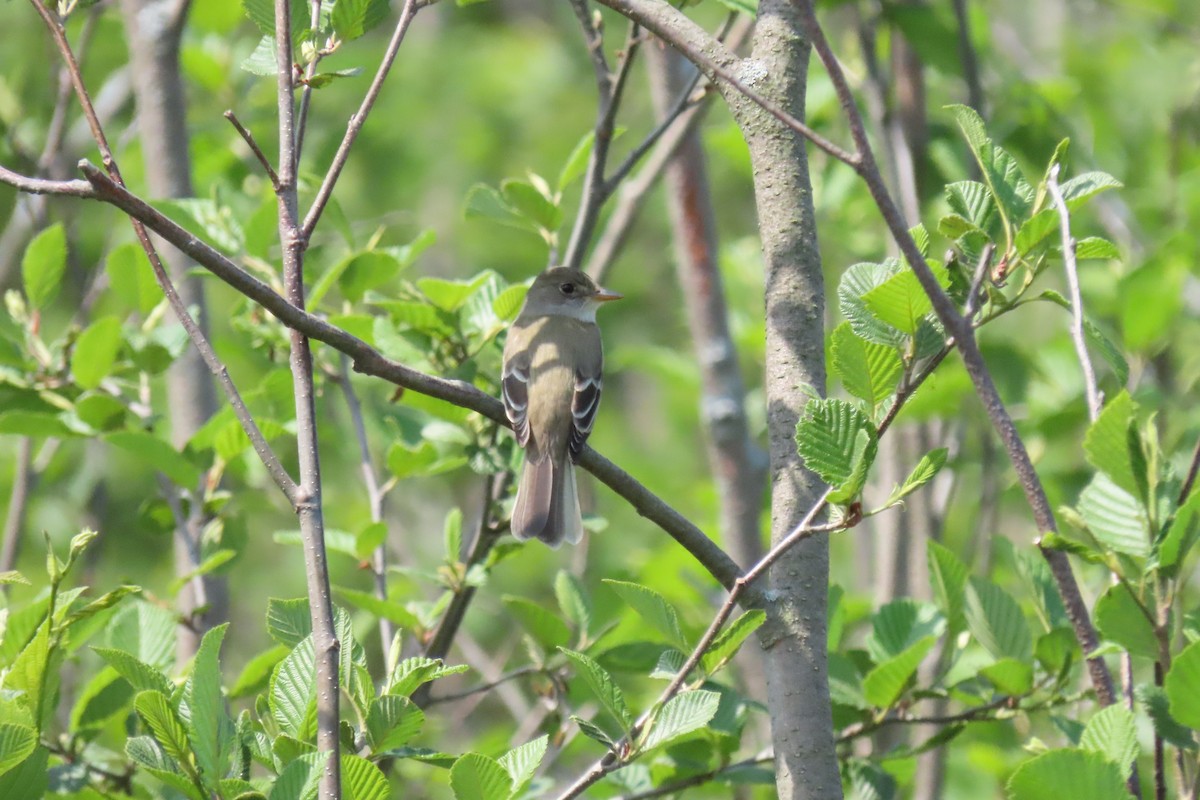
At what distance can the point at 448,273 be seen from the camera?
391 inches

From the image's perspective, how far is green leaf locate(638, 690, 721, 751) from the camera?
7.05 ft

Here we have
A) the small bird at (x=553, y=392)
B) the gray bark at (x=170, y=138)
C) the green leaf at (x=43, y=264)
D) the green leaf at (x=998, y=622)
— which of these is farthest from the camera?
the gray bark at (x=170, y=138)

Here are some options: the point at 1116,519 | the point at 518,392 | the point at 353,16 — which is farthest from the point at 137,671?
the point at 518,392

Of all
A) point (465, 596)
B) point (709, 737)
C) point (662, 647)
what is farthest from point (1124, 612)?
point (465, 596)

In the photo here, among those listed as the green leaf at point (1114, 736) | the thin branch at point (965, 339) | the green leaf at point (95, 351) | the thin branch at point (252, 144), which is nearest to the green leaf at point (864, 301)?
the thin branch at point (965, 339)

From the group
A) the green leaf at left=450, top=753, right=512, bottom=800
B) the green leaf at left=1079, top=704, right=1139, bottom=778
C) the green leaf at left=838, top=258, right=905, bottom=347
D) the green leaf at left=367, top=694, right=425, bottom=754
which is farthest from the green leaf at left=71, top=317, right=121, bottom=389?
the green leaf at left=1079, top=704, right=1139, bottom=778

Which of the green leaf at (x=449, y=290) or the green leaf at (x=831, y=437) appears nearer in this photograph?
the green leaf at (x=831, y=437)

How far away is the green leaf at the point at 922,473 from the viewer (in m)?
2.07

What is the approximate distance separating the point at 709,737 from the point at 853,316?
1.09m

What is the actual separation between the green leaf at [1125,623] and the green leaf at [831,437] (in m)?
0.50

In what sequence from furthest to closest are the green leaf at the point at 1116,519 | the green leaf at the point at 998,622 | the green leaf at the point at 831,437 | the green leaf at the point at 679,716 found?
the green leaf at the point at 998,622, the green leaf at the point at 1116,519, the green leaf at the point at 679,716, the green leaf at the point at 831,437

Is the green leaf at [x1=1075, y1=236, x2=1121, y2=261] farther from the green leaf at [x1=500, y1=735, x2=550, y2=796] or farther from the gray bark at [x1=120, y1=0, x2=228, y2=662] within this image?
the gray bark at [x1=120, y1=0, x2=228, y2=662]

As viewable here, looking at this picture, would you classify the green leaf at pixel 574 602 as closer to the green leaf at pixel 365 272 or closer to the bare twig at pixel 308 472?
the green leaf at pixel 365 272

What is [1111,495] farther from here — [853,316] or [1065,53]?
[1065,53]
